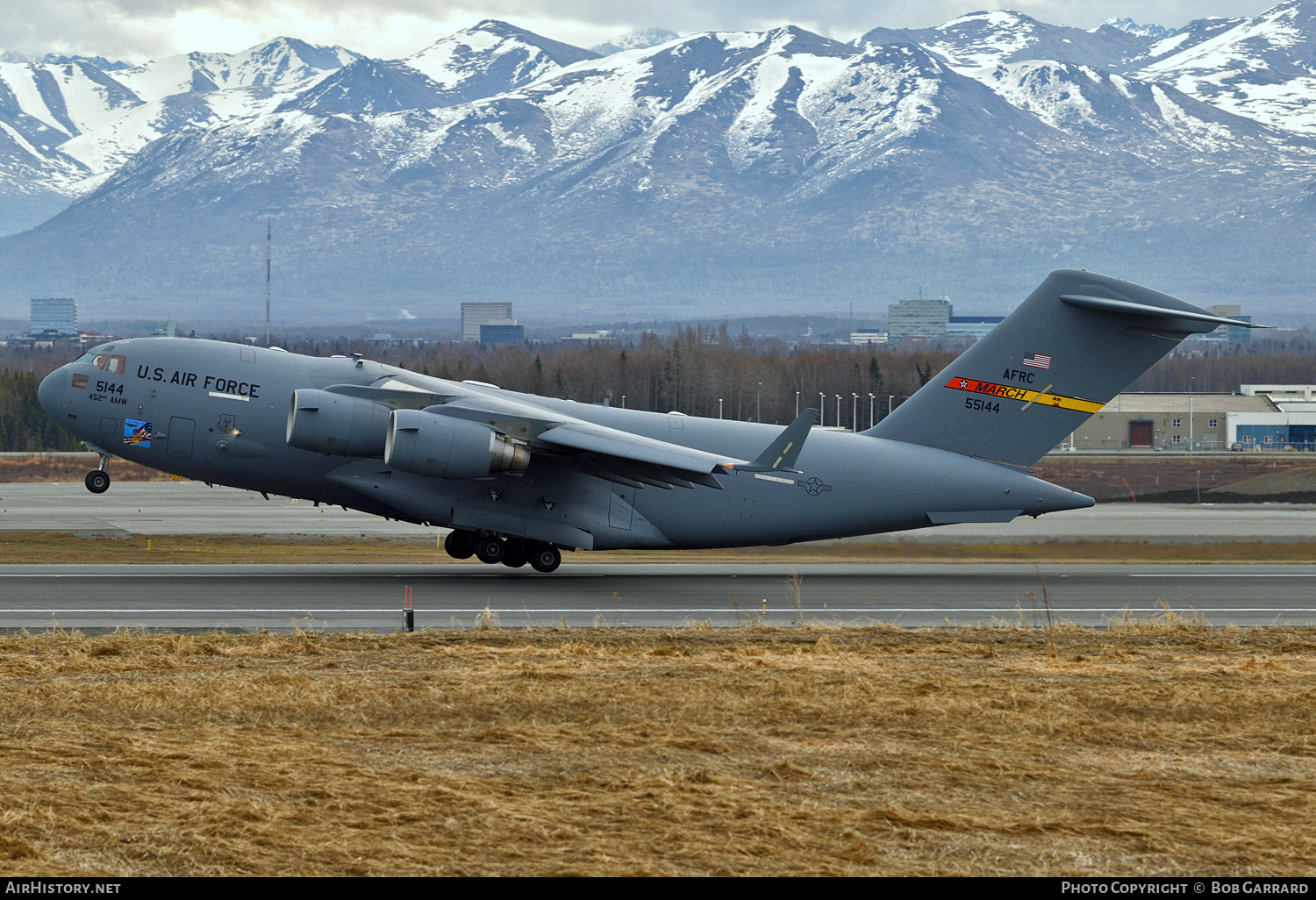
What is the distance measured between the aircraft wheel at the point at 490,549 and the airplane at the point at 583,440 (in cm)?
4

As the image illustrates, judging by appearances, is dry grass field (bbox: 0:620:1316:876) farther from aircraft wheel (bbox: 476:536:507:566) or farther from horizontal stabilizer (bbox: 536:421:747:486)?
aircraft wheel (bbox: 476:536:507:566)

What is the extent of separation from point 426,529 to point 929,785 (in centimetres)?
3119

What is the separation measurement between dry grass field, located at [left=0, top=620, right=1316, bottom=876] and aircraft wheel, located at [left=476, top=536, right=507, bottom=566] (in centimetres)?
954

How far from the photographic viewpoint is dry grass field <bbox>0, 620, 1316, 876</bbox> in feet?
26.0

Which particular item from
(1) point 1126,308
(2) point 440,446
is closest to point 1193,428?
(1) point 1126,308

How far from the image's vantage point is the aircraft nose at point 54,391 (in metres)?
25.4

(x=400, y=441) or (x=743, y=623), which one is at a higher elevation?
(x=400, y=441)

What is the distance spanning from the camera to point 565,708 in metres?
12.2

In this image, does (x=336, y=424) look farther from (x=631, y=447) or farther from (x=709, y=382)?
(x=709, y=382)

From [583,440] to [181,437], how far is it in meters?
7.53

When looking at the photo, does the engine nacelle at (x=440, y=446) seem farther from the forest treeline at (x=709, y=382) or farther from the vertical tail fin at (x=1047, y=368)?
the forest treeline at (x=709, y=382)

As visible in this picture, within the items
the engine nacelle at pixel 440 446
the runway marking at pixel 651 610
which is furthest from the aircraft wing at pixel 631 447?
the runway marking at pixel 651 610
